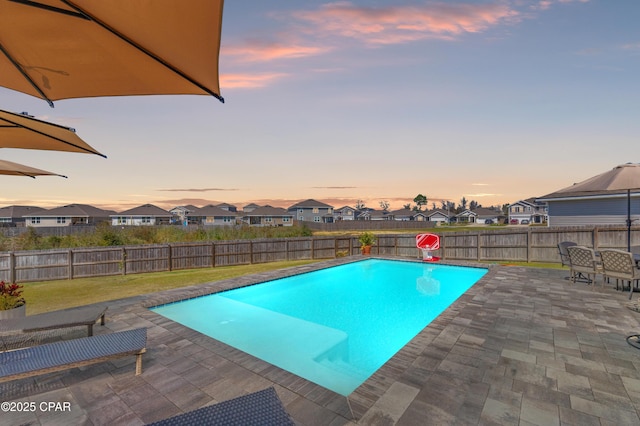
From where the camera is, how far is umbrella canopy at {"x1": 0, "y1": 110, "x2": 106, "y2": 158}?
325 cm

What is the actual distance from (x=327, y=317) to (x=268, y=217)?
4741 cm

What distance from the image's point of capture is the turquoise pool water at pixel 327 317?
4785 millimetres

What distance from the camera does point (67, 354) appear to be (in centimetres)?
309

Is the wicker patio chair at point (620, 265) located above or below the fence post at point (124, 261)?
above

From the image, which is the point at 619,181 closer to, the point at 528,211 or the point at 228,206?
the point at 528,211

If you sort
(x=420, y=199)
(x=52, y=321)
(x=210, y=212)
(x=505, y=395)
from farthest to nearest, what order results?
1. (x=420, y=199)
2. (x=210, y=212)
3. (x=52, y=321)
4. (x=505, y=395)

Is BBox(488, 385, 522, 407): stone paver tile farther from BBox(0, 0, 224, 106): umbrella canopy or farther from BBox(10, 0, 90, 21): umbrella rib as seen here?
BBox(10, 0, 90, 21): umbrella rib

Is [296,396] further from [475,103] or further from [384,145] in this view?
[384,145]

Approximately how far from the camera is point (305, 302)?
8164 mm

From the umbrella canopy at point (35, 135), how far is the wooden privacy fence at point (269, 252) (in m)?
8.98

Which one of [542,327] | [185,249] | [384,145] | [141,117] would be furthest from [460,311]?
[141,117]

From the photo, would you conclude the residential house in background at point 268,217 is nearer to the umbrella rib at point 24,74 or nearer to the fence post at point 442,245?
the fence post at point 442,245

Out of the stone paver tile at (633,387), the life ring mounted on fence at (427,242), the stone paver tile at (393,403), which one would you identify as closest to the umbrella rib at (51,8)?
the stone paver tile at (393,403)

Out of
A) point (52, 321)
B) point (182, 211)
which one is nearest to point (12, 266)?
point (52, 321)
